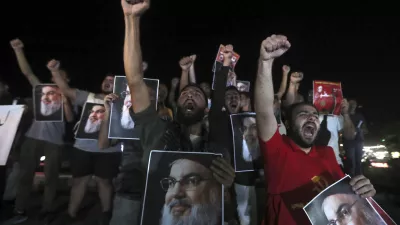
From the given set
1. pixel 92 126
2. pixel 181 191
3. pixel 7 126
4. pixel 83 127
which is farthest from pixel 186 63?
pixel 181 191

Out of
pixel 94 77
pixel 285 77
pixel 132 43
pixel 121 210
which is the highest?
pixel 94 77

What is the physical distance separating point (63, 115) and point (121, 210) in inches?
103

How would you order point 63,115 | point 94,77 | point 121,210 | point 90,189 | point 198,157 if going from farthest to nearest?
point 94,77, point 90,189, point 63,115, point 121,210, point 198,157

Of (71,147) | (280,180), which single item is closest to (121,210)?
(280,180)

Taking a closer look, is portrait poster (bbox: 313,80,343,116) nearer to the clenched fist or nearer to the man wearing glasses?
the clenched fist

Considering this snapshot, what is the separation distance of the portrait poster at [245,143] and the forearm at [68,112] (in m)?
2.52

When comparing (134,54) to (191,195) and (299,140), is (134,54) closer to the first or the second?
(191,195)

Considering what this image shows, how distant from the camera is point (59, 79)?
470cm

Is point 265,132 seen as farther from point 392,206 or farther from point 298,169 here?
point 392,206

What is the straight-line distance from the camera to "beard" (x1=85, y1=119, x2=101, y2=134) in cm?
455

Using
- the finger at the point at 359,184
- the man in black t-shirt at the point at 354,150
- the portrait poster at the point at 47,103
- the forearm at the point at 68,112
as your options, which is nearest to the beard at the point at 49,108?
the portrait poster at the point at 47,103

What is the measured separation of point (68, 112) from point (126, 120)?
1630mm

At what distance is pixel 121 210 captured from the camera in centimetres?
270

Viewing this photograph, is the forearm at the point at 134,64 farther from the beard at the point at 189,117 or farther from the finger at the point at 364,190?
the finger at the point at 364,190
